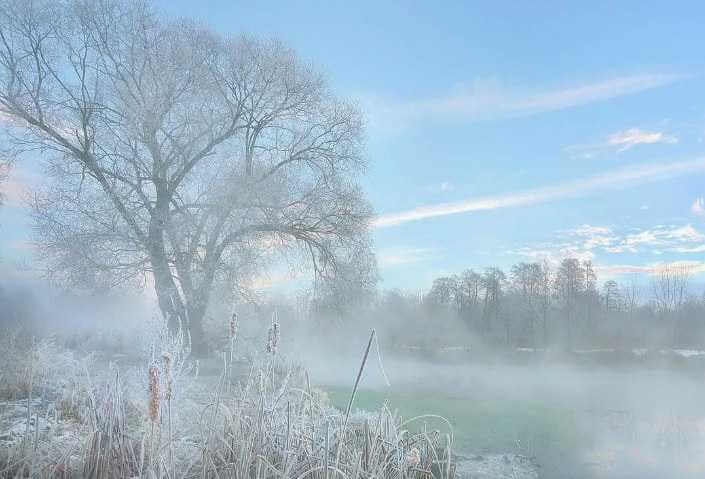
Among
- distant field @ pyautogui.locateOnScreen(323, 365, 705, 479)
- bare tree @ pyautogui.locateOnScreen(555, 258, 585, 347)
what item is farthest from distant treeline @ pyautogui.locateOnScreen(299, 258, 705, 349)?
distant field @ pyautogui.locateOnScreen(323, 365, 705, 479)

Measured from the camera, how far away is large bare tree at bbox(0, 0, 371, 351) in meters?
14.6

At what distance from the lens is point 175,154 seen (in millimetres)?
16109

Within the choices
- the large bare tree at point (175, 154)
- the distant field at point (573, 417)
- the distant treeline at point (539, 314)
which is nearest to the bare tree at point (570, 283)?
the distant treeline at point (539, 314)

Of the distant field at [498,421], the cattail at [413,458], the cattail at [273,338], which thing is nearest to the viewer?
the cattail at [273,338]

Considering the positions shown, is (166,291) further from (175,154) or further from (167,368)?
(167,368)

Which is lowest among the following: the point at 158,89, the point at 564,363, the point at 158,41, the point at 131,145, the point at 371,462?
the point at 564,363

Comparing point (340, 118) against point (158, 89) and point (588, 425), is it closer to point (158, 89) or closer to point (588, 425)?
point (158, 89)

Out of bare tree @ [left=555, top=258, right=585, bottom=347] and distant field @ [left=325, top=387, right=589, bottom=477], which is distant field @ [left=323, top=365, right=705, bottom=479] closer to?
distant field @ [left=325, top=387, right=589, bottom=477]

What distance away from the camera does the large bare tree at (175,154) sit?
14.6 m

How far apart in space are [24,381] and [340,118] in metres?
13.4

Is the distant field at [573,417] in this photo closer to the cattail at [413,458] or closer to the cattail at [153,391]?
the cattail at [413,458]

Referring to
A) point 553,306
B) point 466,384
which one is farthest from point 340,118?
point 553,306

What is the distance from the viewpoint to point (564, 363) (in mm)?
25953

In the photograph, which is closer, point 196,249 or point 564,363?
point 196,249
